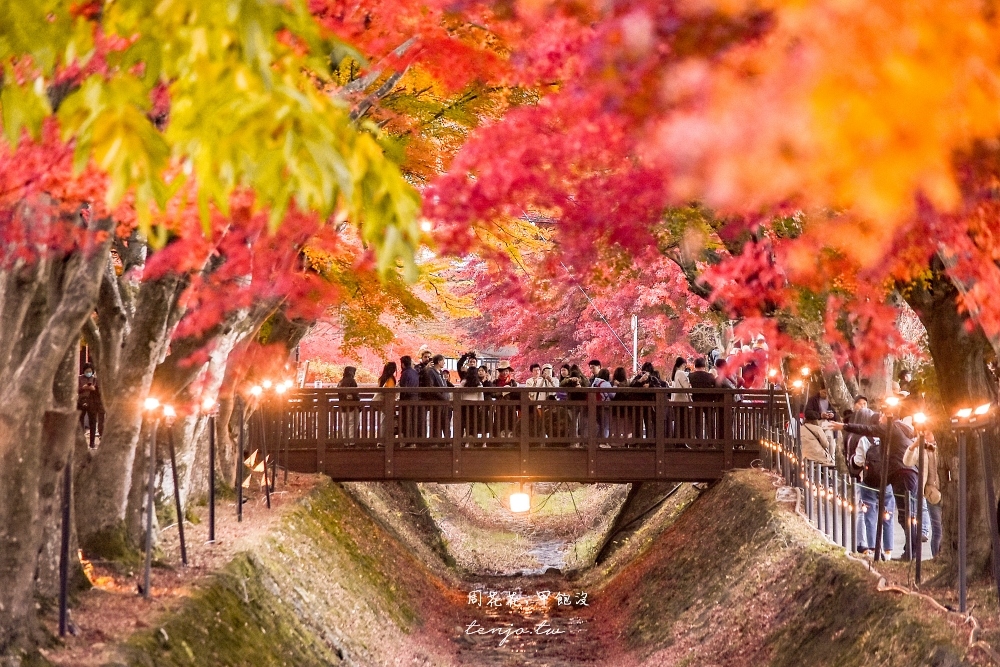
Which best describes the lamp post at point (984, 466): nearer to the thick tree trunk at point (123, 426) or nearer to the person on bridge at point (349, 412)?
the thick tree trunk at point (123, 426)

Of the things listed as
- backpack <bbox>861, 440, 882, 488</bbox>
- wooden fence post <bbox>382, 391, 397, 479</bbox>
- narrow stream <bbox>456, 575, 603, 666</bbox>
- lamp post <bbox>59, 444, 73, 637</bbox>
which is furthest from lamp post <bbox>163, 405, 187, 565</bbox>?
backpack <bbox>861, 440, 882, 488</bbox>

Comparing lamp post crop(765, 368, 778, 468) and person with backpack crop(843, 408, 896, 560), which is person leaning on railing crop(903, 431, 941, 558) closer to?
person with backpack crop(843, 408, 896, 560)

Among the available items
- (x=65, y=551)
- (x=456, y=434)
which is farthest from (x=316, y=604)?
(x=456, y=434)

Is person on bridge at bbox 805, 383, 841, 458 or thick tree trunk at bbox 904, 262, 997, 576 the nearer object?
thick tree trunk at bbox 904, 262, 997, 576

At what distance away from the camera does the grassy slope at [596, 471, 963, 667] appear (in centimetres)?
1005

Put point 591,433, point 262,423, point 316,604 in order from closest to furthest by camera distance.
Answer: point 316,604
point 262,423
point 591,433

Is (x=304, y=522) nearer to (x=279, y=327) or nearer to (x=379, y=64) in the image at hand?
(x=279, y=327)

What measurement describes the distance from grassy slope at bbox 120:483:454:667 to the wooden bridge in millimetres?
1301

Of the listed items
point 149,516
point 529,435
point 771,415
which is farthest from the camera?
point 529,435

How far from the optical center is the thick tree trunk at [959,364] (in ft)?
33.9

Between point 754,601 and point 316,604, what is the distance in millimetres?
5653

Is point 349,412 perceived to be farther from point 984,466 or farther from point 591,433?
point 984,466

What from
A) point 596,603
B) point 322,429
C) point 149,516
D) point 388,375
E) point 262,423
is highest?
point 388,375

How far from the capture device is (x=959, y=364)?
34.3 feet
